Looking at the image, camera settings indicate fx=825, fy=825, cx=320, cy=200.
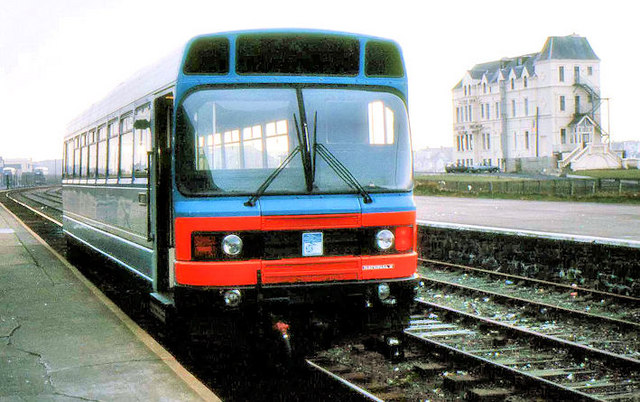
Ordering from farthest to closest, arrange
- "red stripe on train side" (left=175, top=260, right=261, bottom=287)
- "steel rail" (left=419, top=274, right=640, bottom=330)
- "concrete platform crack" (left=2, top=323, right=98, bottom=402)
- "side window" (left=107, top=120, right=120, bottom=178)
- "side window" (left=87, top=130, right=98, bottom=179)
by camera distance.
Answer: "side window" (left=87, top=130, right=98, bottom=179) < "side window" (left=107, top=120, right=120, bottom=178) < "steel rail" (left=419, top=274, right=640, bottom=330) < "red stripe on train side" (left=175, top=260, right=261, bottom=287) < "concrete platform crack" (left=2, top=323, right=98, bottom=402)

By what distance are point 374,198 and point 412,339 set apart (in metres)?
2.44

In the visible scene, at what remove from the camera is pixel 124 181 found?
9992 millimetres

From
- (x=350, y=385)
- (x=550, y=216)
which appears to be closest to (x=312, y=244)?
(x=350, y=385)

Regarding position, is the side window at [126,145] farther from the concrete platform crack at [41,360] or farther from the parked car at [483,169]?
the parked car at [483,169]

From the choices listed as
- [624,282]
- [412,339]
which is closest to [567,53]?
[624,282]

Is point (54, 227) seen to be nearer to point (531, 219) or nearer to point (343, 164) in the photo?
point (531, 219)

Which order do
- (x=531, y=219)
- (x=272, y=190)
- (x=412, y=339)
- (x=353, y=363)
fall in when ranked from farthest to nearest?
(x=531, y=219)
(x=412, y=339)
(x=353, y=363)
(x=272, y=190)

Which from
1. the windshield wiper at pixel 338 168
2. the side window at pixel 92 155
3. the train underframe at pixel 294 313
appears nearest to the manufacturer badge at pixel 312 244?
the train underframe at pixel 294 313

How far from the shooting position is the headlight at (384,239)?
7.39 metres

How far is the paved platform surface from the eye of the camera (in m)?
20.2

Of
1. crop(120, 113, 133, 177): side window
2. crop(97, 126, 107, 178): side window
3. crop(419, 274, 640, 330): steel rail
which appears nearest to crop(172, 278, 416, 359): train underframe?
crop(120, 113, 133, 177): side window

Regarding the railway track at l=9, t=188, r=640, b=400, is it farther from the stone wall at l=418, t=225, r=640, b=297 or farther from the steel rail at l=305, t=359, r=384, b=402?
the stone wall at l=418, t=225, r=640, b=297

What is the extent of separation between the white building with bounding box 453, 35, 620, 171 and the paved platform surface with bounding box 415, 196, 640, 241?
5128 centimetres

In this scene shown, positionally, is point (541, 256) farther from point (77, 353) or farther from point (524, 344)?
point (77, 353)
